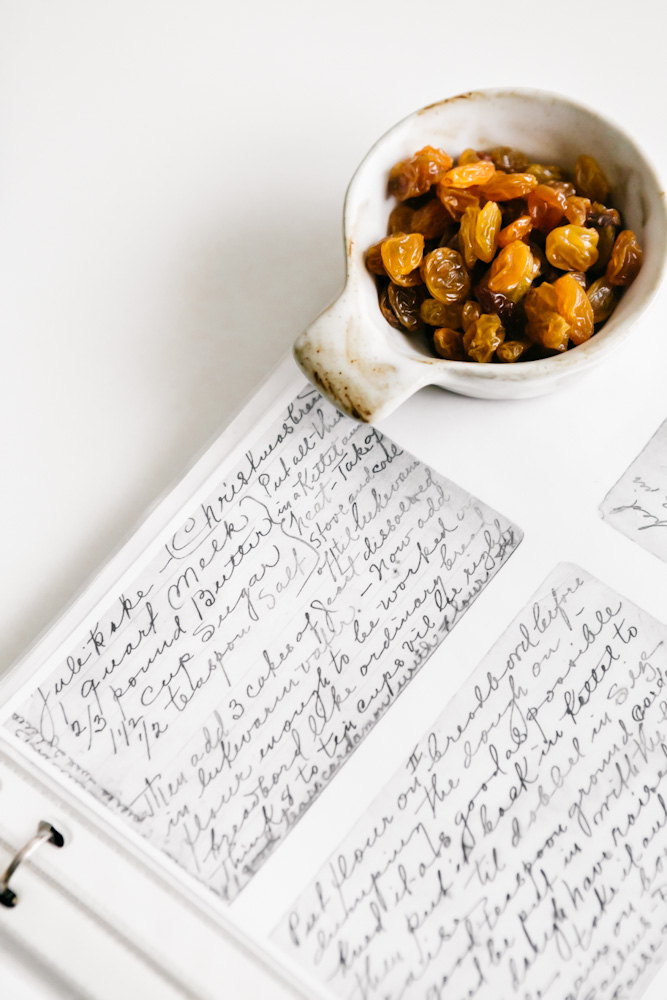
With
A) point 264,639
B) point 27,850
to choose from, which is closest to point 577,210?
point 264,639

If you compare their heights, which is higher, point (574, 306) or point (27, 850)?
point (574, 306)

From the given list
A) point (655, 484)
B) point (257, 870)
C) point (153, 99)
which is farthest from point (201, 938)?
point (153, 99)

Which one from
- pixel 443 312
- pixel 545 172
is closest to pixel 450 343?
pixel 443 312

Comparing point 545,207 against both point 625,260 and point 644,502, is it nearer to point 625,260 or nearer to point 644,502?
point 625,260

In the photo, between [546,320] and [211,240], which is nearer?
[546,320]

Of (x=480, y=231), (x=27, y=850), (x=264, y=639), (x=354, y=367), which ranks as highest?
(x=480, y=231)

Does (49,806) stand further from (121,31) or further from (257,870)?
(121,31)

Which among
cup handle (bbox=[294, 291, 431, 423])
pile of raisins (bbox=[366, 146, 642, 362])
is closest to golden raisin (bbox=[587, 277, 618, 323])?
pile of raisins (bbox=[366, 146, 642, 362])

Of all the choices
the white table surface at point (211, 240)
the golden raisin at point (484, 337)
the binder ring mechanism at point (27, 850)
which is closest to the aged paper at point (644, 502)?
the white table surface at point (211, 240)

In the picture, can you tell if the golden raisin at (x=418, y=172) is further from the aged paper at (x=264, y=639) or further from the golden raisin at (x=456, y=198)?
the aged paper at (x=264, y=639)
